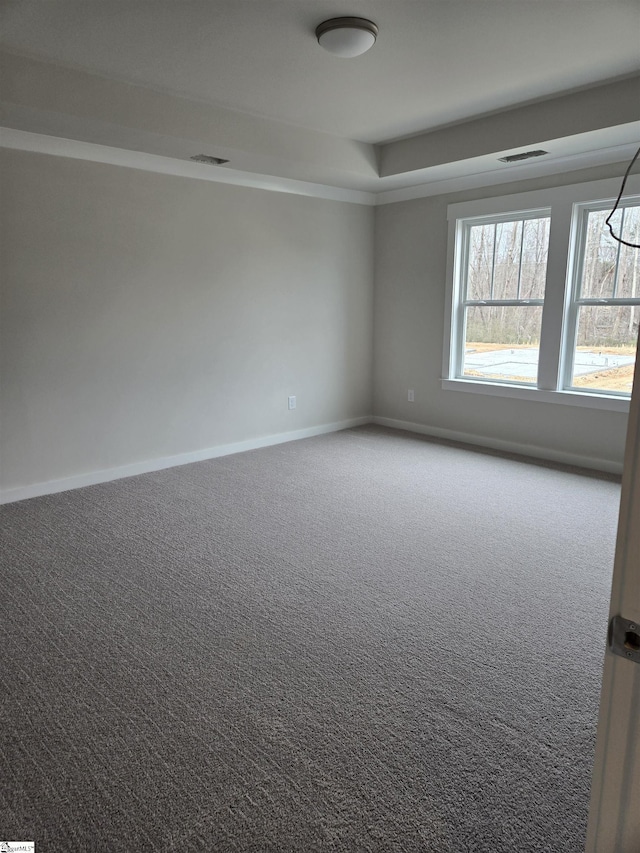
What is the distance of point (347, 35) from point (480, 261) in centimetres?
284

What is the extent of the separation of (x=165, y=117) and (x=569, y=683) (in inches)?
148

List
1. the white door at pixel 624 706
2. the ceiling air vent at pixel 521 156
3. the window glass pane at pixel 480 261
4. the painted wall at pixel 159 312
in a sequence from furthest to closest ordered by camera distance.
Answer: the window glass pane at pixel 480 261
the ceiling air vent at pixel 521 156
the painted wall at pixel 159 312
the white door at pixel 624 706

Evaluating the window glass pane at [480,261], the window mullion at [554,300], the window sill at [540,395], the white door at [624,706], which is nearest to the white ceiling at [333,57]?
the window mullion at [554,300]

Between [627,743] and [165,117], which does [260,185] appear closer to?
[165,117]

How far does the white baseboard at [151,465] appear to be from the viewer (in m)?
4.11

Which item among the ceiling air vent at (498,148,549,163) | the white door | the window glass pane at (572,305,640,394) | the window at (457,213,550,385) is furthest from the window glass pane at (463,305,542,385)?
Result: the white door

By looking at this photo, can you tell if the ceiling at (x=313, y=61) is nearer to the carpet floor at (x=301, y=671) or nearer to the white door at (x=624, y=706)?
the carpet floor at (x=301, y=671)

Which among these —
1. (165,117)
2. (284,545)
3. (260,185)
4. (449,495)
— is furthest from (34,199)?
(449,495)

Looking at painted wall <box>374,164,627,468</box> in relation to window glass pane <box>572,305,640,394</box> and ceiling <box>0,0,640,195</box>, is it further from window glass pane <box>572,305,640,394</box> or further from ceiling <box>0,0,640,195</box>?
ceiling <box>0,0,640,195</box>

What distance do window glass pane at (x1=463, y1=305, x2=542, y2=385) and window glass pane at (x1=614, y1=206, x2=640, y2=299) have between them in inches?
26.9

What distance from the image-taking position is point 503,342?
17.2 ft

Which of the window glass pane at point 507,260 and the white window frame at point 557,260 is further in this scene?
the window glass pane at point 507,260

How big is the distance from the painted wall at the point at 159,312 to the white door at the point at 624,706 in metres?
4.02

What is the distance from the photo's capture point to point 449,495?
4.16m
